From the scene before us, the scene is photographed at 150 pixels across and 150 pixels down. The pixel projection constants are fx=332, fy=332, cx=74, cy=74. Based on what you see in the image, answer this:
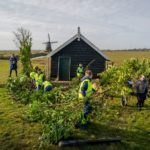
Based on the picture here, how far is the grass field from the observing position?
11.6 metres

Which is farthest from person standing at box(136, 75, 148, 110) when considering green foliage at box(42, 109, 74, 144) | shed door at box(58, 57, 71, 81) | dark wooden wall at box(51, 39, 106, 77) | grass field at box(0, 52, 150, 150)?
shed door at box(58, 57, 71, 81)

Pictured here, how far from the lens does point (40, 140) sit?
38.6 feet

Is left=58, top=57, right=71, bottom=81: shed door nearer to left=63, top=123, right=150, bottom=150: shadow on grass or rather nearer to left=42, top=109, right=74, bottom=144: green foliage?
left=63, top=123, right=150, bottom=150: shadow on grass


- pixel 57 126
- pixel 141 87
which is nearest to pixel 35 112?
pixel 57 126

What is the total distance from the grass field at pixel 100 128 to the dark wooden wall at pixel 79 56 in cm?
1052

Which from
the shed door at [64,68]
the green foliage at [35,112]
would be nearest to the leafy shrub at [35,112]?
the green foliage at [35,112]

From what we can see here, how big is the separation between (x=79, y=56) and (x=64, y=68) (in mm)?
1592

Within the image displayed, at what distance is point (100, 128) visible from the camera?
44.2 feet

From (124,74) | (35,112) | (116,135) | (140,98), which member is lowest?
(116,135)

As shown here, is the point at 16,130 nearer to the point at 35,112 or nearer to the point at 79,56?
the point at 35,112

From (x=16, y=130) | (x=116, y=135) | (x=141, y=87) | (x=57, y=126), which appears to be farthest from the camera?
(x=141, y=87)

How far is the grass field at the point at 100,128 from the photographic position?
1163 cm

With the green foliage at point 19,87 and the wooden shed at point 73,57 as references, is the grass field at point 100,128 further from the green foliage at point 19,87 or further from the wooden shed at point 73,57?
the wooden shed at point 73,57

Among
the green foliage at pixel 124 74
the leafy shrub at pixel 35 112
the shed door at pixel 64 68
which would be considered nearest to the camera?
the leafy shrub at pixel 35 112
